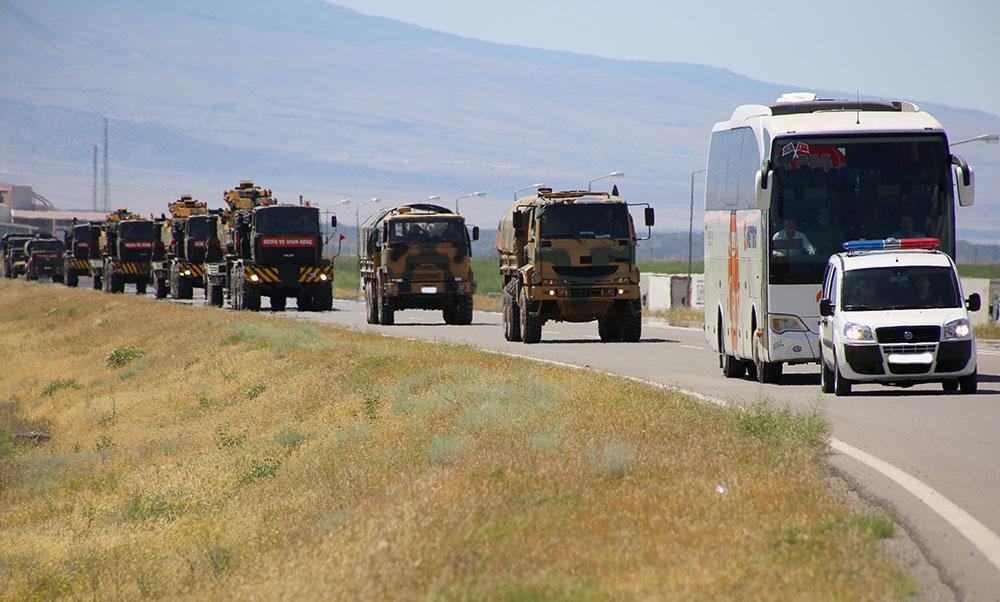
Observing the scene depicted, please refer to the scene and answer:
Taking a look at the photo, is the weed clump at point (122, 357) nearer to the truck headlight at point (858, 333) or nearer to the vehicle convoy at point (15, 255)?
the truck headlight at point (858, 333)

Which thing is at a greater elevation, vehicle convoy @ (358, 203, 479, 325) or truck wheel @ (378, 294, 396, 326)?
vehicle convoy @ (358, 203, 479, 325)

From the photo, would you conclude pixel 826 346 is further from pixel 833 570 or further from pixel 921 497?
pixel 833 570

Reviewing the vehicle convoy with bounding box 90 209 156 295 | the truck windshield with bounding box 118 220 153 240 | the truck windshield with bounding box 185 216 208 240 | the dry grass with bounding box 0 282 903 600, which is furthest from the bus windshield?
the truck windshield with bounding box 118 220 153 240

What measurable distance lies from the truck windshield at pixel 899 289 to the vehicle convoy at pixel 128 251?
58.8 metres

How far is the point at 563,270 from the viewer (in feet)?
114

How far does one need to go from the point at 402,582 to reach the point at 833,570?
2.34 m

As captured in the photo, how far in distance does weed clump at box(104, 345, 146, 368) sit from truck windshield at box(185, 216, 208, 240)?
20698 millimetres

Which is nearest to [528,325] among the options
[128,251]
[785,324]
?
[785,324]

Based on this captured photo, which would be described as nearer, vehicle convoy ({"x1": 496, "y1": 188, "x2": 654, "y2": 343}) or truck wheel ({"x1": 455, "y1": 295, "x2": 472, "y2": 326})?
vehicle convoy ({"x1": 496, "y1": 188, "x2": 654, "y2": 343})

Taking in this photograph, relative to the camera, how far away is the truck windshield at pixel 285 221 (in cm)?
5450

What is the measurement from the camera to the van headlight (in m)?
20.5

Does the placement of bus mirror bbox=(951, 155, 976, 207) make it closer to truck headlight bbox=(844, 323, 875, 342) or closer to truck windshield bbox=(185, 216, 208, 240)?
truck headlight bbox=(844, 323, 875, 342)

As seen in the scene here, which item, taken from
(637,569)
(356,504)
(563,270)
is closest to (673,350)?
(563,270)

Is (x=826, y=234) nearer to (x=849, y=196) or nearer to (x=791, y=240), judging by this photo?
(x=791, y=240)
